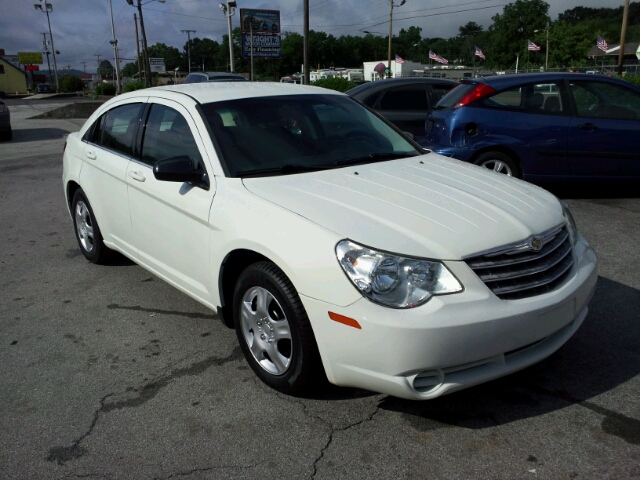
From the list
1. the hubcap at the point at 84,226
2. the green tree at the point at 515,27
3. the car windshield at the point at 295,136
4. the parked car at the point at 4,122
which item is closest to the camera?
the car windshield at the point at 295,136

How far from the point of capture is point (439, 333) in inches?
104

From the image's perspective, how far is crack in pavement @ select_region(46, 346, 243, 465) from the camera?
2.86 m

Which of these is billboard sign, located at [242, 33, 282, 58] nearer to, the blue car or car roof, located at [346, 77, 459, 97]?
car roof, located at [346, 77, 459, 97]

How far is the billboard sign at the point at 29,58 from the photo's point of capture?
108188mm

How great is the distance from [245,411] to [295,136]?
1.80m

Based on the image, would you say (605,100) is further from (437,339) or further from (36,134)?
(36,134)

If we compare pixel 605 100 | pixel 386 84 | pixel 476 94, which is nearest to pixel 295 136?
pixel 476 94

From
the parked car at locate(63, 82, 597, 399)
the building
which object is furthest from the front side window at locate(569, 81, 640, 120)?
the building

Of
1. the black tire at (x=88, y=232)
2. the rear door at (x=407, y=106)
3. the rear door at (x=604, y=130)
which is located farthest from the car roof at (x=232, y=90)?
the rear door at (x=407, y=106)

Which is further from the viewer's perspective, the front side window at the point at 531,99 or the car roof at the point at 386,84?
the car roof at the point at 386,84

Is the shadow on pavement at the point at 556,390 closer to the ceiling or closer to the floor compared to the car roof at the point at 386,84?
closer to the floor

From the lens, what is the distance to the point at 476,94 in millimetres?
7625

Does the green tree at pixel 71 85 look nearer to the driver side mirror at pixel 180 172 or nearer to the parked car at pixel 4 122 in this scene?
the parked car at pixel 4 122

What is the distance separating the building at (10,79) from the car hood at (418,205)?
89540 millimetres
